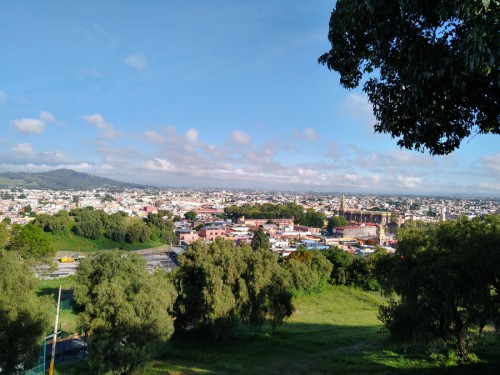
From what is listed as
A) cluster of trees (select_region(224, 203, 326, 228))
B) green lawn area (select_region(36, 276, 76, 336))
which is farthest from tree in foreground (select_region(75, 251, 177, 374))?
cluster of trees (select_region(224, 203, 326, 228))

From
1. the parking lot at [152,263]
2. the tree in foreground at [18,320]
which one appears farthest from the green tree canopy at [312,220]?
the tree in foreground at [18,320]

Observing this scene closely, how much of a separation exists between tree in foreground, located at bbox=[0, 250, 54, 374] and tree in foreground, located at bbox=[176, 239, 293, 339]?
23.0 feet

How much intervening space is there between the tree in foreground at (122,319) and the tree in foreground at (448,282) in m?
7.81

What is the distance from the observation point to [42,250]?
3753 cm

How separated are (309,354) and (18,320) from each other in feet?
32.9

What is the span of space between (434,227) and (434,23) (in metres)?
8.69

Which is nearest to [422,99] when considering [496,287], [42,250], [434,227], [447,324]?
[496,287]

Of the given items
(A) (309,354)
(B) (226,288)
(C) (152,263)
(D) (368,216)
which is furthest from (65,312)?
(D) (368,216)

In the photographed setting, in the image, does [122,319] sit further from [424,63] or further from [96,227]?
[96,227]

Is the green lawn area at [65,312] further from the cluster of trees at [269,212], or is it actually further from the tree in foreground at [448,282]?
the cluster of trees at [269,212]

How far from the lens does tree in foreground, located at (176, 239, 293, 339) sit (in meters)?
16.0

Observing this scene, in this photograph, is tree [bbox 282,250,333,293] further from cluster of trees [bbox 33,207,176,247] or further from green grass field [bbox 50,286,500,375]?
cluster of trees [bbox 33,207,176,247]

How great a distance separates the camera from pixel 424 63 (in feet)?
15.6

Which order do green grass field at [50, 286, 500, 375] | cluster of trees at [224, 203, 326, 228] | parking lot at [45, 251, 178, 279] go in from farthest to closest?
cluster of trees at [224, 203, 326, 228], parking lot at [45, 251, 178, 279], green grass field at [50, 286, 500, 375]
